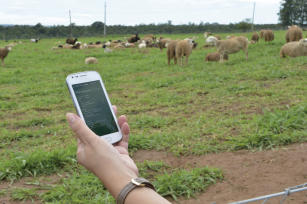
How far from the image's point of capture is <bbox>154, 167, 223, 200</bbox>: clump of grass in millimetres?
3148

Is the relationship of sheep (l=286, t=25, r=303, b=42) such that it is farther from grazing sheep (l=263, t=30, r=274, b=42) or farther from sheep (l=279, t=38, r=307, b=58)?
grazing sheep (l=263, t=30, r=274, b=42)

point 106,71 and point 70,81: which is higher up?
point 70,81

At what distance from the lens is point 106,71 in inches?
436

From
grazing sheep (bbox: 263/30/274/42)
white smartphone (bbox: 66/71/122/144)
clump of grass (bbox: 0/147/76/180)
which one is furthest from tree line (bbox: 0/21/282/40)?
white smartphone (bbox: 66/71/122/144)

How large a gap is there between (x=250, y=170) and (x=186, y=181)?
0.76 metres

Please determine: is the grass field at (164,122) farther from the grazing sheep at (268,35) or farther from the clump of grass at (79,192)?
the grazing sheep at (268,35)

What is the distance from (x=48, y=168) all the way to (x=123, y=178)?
110 inches

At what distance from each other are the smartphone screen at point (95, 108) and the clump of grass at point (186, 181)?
1.45 meters

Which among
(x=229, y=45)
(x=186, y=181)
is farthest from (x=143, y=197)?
(x=229, y=45)

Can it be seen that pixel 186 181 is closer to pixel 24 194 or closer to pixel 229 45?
pixel 24 194

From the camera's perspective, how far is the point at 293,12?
1804 inches

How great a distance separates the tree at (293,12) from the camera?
4488 centimetres

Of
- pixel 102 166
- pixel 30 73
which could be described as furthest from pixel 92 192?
pixel 30 73

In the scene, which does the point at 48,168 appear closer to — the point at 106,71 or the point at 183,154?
the point at 183,154
